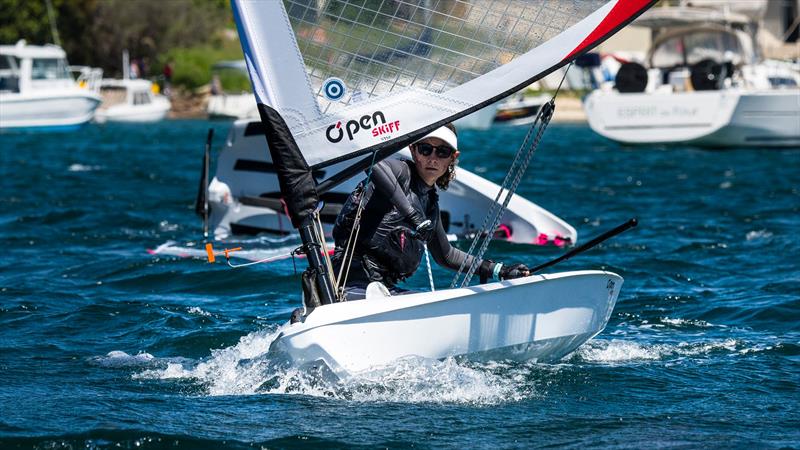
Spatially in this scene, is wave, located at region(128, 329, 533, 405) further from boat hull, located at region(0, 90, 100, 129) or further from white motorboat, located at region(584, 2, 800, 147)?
boat hull, located at region(0, 90, 100, 129)

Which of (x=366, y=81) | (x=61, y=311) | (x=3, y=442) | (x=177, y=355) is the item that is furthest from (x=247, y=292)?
(x=3, y=442)

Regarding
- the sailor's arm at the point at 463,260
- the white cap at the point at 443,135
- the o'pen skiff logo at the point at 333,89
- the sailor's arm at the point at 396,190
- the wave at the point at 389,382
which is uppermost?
the o'pen skiff logo at the point at 333,89

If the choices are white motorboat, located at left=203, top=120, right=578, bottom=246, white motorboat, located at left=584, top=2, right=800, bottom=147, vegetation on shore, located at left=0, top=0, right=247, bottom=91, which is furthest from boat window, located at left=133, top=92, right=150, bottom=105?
white motorboat, located at left=203, top=120, right=578, bottom=246

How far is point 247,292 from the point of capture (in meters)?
9.66

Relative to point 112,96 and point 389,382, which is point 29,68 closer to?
point 112,96

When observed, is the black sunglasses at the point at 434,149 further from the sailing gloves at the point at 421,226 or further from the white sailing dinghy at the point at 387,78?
the sailing gloves at the point at 421,226

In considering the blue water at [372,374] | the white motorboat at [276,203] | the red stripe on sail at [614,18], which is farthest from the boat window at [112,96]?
the red stripe on sail at [614,18]

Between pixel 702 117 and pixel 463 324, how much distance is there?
2123 cm

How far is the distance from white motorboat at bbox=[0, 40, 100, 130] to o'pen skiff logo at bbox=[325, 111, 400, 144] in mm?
30795

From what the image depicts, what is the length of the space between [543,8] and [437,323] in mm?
1630

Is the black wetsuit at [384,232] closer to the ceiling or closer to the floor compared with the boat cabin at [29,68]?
closer to the ceiling

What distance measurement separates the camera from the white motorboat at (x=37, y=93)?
3525 cm

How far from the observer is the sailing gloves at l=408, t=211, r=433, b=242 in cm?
612

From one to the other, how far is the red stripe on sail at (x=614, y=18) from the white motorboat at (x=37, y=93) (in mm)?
31325
